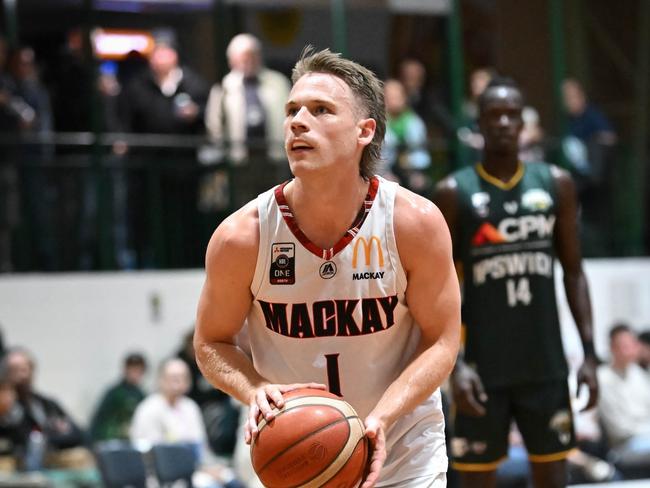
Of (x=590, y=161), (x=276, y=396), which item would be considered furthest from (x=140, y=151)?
(x=276, y=396)

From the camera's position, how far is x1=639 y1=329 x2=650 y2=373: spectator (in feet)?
38.5

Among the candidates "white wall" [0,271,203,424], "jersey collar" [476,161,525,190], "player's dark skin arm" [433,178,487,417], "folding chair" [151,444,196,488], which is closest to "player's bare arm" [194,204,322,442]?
"player's dark skin arm" [433,178,487,417]

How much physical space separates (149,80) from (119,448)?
3.78 meters

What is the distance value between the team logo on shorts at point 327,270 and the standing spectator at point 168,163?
7.11m

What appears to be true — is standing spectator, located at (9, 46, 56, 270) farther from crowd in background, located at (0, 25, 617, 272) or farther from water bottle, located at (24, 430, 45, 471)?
water bottle, located at (24, 430, 45, 471)

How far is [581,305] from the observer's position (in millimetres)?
5836

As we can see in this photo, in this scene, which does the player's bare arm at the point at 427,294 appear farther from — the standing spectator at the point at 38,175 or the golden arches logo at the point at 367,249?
the standing spectator at the point at 38,175

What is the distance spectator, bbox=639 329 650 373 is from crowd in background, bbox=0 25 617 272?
2126 millimetres

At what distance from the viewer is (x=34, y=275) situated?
1052 centimetres

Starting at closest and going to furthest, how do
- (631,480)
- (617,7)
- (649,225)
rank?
(631,480)
(649,225)
(617,7)

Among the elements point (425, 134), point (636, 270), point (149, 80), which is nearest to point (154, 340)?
point (149, 80)

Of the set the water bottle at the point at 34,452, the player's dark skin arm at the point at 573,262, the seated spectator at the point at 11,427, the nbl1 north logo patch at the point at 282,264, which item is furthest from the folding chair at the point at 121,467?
the nbl1 north logo patch at the point at 282,264

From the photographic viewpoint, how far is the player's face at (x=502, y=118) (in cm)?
573

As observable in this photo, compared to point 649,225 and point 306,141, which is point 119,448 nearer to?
point 306,141
